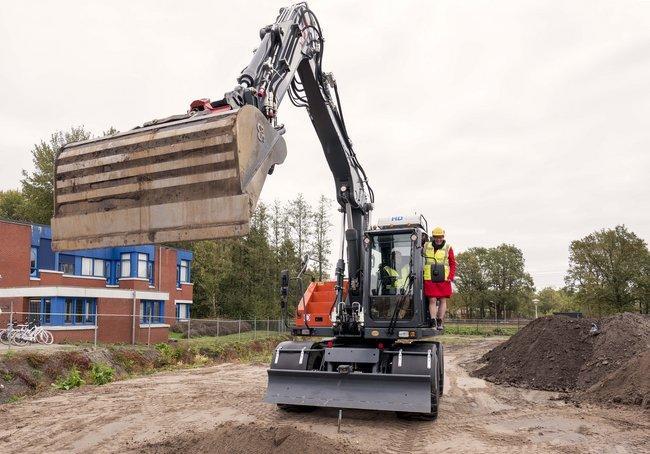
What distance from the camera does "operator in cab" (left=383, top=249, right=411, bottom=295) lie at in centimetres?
818

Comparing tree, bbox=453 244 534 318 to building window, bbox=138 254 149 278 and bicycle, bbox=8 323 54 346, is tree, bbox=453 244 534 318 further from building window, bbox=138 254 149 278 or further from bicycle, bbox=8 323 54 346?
bicycle, bbox=8 323 54 346

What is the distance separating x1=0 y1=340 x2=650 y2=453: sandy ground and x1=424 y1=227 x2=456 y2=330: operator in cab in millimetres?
1584

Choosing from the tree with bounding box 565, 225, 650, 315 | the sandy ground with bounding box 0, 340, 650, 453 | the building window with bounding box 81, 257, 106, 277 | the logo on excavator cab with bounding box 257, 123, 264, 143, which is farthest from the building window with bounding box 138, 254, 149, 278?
the tree with bounding box 565, 225, 650, 315

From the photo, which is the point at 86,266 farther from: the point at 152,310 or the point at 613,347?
the point at 613,347

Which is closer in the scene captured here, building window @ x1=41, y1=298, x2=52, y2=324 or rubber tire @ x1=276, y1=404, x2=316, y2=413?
rubber tire @ x1=276, y1=404, x2=316, y2=413

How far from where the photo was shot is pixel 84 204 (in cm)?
582

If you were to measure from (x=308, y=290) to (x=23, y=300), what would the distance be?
59.9 ft

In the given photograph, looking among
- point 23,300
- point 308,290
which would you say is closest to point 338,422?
point 308,290

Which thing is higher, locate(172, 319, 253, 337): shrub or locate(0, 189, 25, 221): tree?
locate(0, 189, 25, 221): tree

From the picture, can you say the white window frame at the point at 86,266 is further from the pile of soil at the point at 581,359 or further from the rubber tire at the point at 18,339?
the pile of soil at the point at 581,359

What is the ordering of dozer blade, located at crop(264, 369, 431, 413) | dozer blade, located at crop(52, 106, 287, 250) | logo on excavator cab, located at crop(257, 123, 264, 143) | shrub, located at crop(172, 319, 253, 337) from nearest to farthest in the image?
dozer blade, located at crop(52, 106, 287, 250) < logo on excavator cab, located at crop(257, 123, 264, 143) < dozer blade, located at crop(264, 369, 431, 413) < shrub, located at crop(172, 319, 253, 337)

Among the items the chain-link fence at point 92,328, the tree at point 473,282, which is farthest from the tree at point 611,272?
the chain-link fence at point 92,328

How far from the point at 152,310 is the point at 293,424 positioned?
77.8 feet

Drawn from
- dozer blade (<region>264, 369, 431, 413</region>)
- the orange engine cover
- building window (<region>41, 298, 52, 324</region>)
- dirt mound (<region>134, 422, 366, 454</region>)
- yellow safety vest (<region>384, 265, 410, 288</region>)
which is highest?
yellow safety vest (<region>384, 265, 410, 288</region>)
